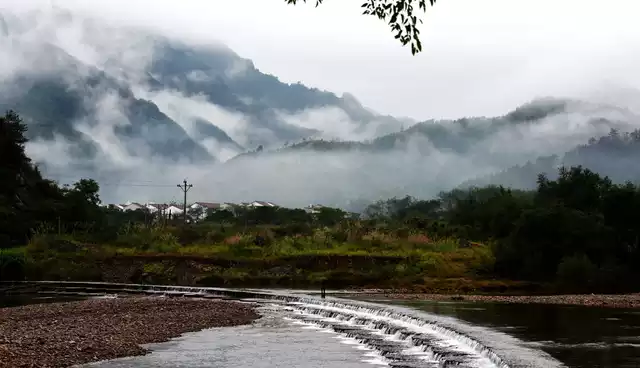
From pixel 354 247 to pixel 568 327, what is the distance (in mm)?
39994

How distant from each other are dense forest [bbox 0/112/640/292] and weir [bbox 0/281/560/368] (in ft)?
35.1

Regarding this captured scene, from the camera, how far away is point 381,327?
28.9 metres

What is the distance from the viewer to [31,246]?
68688mm

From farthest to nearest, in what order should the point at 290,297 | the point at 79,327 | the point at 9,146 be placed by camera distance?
the point at 9,146 < the point at 290,297 < the point at 79,327

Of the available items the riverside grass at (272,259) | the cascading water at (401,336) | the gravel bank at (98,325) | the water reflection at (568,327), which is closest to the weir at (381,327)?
the cascading water at (401,336)

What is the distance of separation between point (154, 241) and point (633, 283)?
43.0 meters

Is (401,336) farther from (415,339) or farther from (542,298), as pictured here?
(542,298)

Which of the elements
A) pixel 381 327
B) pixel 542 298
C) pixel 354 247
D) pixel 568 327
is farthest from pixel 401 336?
pixel 354 247

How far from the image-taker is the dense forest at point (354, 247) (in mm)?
54281

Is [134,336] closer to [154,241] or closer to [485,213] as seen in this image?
[154,241]

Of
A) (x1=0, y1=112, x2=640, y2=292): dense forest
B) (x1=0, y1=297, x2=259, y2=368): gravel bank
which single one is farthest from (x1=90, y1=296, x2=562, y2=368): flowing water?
(x1=0, y1=112, x2=640, y2=292): dense forest

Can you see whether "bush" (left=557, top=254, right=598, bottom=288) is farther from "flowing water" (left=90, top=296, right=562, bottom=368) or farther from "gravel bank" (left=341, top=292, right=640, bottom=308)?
"flowing water" (left=90, top=296, right=562, bottom=368)

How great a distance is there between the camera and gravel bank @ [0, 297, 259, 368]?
21922 mm

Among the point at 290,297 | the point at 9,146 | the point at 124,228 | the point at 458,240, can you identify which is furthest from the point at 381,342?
the point at 9,146
